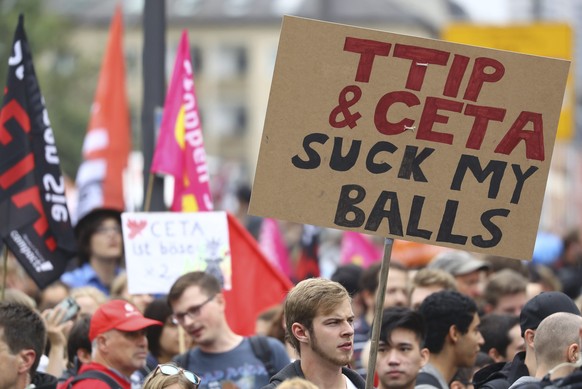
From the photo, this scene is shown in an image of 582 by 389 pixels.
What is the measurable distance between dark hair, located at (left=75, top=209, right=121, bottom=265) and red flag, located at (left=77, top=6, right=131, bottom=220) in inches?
78.6

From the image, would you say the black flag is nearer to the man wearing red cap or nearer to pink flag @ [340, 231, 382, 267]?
the man wearing red cap

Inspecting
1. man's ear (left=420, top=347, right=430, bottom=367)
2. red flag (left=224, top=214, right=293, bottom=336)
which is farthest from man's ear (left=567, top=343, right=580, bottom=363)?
red flag (left=224, top=214, right=293, bottom=336)

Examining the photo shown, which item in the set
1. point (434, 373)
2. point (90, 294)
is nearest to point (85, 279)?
point (90, 294)

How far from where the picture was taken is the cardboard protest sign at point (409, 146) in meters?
6.43

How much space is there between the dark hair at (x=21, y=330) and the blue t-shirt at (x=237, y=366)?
3.82ft

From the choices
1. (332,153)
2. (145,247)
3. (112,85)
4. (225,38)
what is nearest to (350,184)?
(332,153)

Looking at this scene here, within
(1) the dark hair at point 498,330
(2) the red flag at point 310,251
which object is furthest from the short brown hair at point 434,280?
(2) the red flag at point 310,251

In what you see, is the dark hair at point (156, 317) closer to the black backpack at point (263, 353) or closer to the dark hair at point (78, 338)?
the dark hair at point (78, 338)

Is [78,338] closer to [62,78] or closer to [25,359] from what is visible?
[25,359]

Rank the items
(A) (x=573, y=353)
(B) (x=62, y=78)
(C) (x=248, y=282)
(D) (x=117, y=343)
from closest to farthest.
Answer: (A) (x=573, y=353)
(D) (x=117, y=343)
(C) (x=248, y=282)
(B) (x=62, y=78)

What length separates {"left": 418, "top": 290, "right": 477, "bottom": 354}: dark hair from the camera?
775 cm

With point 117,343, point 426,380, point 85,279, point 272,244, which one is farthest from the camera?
point 272,244

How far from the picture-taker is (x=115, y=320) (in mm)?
7355

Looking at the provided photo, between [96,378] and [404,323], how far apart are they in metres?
1.58
